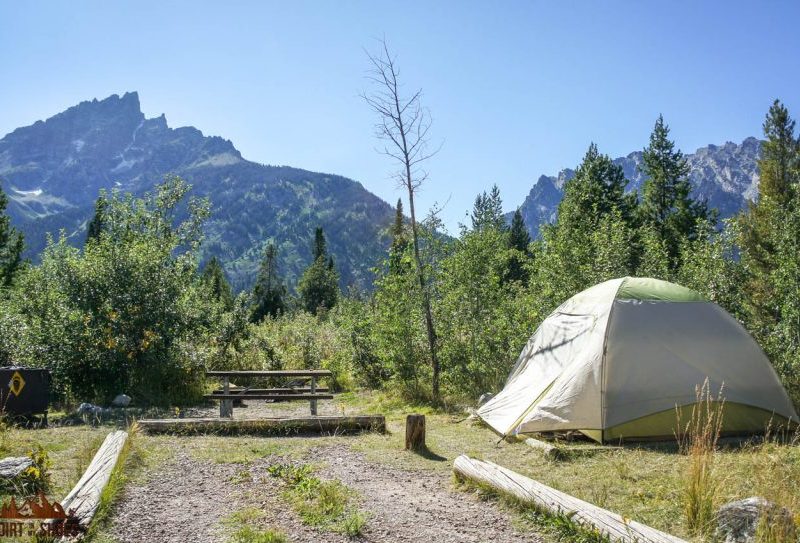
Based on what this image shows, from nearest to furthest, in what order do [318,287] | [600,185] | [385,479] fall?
1. [385,479]
2. [600,185]
3. [318,287]

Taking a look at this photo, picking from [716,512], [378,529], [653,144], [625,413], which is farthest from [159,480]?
[653,144]

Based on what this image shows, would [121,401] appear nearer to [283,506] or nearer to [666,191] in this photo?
[283,506]

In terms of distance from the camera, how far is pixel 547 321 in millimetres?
10453

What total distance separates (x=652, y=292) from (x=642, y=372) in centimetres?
150

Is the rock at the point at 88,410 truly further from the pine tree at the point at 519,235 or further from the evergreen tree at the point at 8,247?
the pine tree at the point at 519,235

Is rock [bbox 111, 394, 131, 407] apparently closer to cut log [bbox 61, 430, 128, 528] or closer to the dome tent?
cut log [bbox 61, 430, 128, 528]

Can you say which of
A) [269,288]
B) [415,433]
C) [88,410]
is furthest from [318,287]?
Result: [415,433]

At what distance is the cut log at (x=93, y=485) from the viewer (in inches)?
190

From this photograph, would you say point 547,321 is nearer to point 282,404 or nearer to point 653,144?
point 282,404

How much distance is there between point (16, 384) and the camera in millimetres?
9562

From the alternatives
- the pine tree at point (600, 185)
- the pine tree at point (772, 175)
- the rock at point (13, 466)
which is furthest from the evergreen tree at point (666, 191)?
the rock at point (13, 466)

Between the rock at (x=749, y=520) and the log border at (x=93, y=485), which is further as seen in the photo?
the log border at (x=93, y=485)

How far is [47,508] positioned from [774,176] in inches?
1413

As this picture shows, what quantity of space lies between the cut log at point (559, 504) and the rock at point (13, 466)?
436cm
